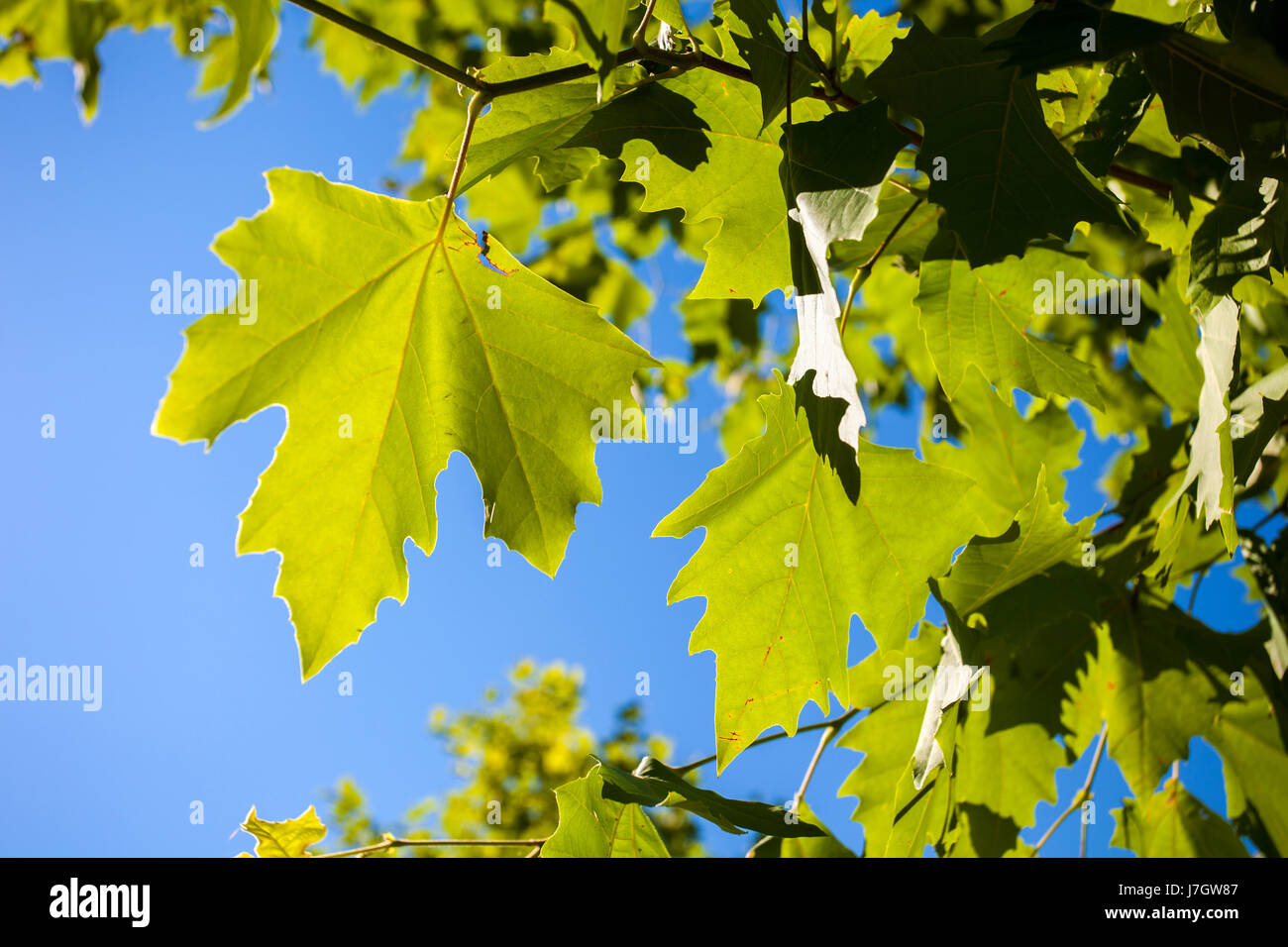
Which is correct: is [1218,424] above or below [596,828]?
above

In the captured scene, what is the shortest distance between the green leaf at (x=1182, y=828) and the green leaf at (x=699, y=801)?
125cm

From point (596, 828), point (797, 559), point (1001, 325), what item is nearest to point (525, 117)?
point (797, 559)

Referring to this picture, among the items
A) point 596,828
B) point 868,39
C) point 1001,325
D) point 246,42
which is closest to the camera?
point 246,42

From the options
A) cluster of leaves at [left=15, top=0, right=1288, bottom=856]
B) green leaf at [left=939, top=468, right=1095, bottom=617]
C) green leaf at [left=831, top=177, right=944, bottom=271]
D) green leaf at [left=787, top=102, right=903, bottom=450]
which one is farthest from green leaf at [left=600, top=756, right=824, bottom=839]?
green leaf at [left=831, top=177, right=944, bottom=271]

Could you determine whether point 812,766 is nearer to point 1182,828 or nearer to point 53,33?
point 1182,828

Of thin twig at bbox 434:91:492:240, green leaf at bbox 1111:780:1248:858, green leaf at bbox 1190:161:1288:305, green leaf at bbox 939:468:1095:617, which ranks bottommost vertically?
green leaf at bbox 1111:780:1248:858

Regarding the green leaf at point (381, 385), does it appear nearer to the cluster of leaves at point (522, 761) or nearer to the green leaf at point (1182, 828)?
the green leaf at point (1182, 828)

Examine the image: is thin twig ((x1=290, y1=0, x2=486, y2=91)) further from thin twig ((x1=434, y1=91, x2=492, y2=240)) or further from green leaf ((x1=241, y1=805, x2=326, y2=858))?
green leaf ((x1=241, y1=805, x2=326, y2=858))

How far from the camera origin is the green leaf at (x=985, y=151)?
1.25 metres

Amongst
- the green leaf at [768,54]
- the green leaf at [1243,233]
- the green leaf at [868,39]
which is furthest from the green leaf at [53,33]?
the green leaf at [1243,233]

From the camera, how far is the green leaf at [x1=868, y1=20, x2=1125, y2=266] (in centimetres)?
125

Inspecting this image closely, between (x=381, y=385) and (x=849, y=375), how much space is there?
0.89 m

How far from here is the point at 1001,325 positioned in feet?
6.30

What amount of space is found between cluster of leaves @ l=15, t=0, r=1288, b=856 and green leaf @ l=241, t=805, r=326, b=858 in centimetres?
63
